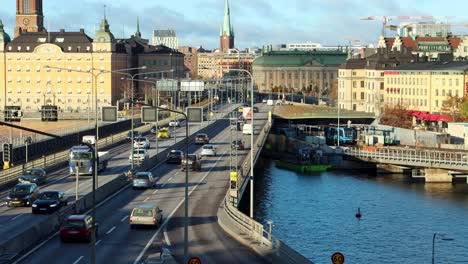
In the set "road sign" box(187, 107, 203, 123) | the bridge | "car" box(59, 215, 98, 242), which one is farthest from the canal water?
"car" box(59, 215, 98, 242)

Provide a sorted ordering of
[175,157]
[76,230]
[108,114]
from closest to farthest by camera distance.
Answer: [76,230] → [108,114] → [175,157]

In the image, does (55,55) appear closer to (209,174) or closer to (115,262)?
(209,174)

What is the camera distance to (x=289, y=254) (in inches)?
1563

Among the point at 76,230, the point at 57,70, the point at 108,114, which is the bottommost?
the point at 76,230

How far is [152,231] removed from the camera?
4819 centimetres

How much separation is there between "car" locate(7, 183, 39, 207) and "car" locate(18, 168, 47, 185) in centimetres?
723

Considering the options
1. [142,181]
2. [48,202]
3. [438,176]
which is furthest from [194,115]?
[438,176]

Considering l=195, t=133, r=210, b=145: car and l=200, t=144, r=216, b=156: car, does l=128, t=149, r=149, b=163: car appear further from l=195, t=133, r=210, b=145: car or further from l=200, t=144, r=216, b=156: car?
l=195, t=133, r=210, b=145: car

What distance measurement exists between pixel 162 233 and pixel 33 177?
74.6 ft

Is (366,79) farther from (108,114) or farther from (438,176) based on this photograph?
(108,114)

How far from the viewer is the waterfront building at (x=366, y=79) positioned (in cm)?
18062

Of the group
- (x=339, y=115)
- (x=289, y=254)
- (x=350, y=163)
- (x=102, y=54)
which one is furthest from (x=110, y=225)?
(x=102, y=54)

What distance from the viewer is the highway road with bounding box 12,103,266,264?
41.3 m

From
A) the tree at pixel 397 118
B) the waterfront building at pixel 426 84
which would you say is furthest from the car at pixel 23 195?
the waterfront building at pixel 426 84
